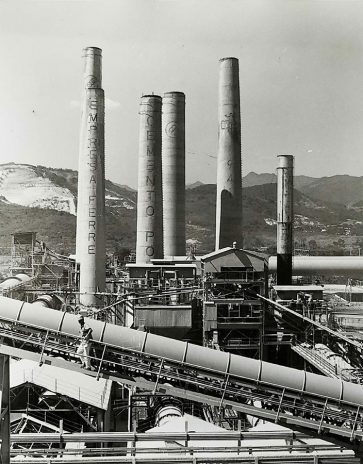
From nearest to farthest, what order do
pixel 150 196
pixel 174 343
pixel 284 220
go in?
pixel 174 343, pixel 284 220, pixel 150 196

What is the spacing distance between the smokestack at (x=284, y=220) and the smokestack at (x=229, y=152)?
110 inches

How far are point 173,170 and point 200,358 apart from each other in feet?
91.1

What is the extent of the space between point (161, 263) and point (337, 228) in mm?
102130

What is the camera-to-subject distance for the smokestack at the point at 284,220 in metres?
36.7

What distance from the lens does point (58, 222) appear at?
12106 centimetres

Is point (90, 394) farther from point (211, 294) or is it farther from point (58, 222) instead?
point (58, 222)

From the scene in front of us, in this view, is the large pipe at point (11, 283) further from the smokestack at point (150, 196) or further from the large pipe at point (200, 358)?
the large pipe at point (200, 358)

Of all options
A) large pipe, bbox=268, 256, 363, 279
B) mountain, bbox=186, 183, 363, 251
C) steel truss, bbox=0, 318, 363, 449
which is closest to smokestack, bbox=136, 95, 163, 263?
large pipe, bbox=268, 256, 363, 279

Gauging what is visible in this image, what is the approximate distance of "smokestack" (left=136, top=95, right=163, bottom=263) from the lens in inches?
1490

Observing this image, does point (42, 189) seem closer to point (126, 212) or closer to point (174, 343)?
point (126, 212)

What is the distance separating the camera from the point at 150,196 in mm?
37812

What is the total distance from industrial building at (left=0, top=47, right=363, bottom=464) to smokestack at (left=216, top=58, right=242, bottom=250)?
87 millimetres

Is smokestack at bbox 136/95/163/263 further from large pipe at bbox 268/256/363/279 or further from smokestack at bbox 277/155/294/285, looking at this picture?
large pipe at bbox 268/256/363/279

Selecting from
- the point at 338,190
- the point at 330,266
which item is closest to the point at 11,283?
the point at 330,266
